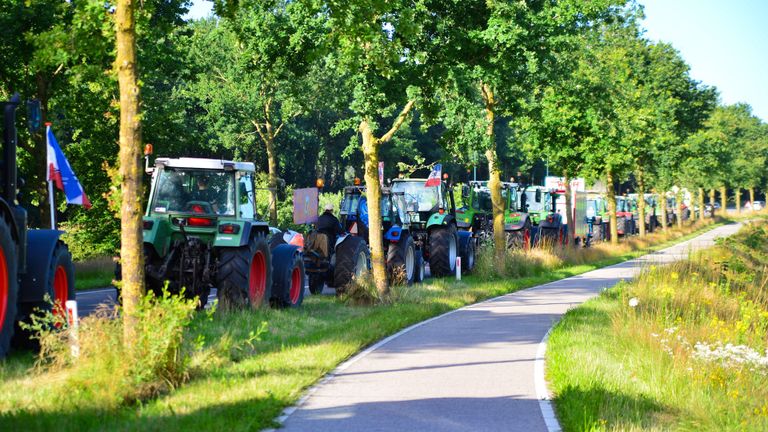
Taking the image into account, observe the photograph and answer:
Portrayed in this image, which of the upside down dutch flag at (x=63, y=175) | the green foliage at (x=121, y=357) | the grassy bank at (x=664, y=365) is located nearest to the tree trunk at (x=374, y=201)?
the grassy bank at (x=664, y=365)

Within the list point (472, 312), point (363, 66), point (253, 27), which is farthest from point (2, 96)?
point (472, 312)

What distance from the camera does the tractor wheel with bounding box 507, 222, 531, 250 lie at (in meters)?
36.1

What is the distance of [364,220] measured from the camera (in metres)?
23.8

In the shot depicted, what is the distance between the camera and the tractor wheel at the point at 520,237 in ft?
118

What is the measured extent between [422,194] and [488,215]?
7.22 m

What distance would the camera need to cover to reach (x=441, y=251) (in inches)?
1059

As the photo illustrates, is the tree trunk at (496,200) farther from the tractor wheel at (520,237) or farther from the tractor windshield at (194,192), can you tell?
the tractor windshield at (194,192)

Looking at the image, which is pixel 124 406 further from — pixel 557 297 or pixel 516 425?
pixel 557 297

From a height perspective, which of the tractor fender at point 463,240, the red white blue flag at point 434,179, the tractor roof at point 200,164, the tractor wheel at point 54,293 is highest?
the tractor roof at point 200,164

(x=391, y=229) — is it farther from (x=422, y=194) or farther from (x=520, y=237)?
(x=520, y=237)

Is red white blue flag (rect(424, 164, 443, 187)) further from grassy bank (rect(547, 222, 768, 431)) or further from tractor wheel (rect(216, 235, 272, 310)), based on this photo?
tractor wheel (rect(216, 235, 272, 310))

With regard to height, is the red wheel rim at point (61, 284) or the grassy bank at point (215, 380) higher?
the red wheel rim at point (61, 284)

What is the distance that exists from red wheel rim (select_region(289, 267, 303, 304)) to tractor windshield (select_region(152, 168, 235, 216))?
2.53 m

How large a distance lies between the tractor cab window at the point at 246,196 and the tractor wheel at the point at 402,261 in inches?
247
